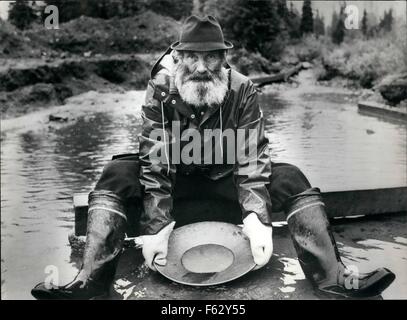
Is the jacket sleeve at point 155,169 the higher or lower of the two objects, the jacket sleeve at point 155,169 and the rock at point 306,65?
the higher

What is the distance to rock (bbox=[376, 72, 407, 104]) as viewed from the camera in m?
10.6

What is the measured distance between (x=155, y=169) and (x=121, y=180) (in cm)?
21

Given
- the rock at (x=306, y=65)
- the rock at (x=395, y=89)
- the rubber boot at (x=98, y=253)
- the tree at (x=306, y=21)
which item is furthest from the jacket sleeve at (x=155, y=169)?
the tree at (x=306, y=21)

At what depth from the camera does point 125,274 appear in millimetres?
3055

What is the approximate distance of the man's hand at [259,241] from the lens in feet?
9.09

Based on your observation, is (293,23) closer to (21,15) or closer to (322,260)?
(21,15)

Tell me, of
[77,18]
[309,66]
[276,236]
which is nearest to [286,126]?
[276,236]

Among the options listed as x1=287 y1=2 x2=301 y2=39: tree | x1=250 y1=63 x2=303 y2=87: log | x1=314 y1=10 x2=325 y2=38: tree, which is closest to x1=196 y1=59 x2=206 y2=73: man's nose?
x1=250 y1=63 x2=303 y2=87: log

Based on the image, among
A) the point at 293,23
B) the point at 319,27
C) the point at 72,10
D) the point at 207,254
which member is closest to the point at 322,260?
the point at 207,254

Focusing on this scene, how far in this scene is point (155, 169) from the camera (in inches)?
117

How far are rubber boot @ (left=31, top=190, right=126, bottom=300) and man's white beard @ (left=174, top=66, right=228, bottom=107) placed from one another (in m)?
0.76

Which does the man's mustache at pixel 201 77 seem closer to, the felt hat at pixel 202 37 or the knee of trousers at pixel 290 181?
the felt hat at pixel 202 37

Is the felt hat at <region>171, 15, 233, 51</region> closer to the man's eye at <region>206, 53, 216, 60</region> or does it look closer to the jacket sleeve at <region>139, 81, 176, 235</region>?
the man's eye at <region>206, 53, 216, 60</region>

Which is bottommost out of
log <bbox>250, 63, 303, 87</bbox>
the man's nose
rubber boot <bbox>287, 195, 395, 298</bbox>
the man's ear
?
log <bbox>250, 63, 303, 87</bbox>
